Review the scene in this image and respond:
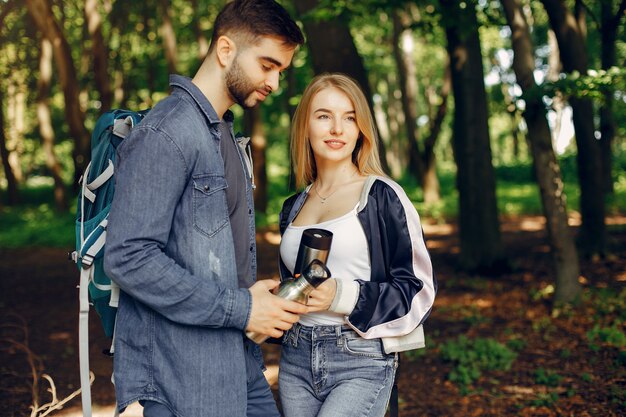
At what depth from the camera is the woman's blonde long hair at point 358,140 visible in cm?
296

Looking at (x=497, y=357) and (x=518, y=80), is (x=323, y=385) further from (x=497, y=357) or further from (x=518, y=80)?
(x=518, y=80)

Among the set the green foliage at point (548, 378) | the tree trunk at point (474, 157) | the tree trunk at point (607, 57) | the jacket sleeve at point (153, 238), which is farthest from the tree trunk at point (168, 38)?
the jacket sleeve at point (153, 238)

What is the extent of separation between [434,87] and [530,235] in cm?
3073

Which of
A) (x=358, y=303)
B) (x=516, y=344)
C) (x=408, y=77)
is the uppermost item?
(x=408, y=77)

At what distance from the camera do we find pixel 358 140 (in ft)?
10.2

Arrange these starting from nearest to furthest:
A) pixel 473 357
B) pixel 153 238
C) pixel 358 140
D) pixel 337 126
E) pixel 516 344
→ 1. pixel 153 238
2. pixel 337 126
3. pixel 358 140
4. pixel 473 357
5. pixel 516 344

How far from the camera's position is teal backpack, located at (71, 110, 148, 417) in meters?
2.29

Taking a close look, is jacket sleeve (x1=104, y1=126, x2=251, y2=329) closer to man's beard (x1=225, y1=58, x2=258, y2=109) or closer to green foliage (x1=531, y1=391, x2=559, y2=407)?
man's beard (x1=225, y1=58, x2=258, y2=109)

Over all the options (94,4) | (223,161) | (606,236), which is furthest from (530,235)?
(223,161)

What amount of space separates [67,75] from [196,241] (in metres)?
16.8

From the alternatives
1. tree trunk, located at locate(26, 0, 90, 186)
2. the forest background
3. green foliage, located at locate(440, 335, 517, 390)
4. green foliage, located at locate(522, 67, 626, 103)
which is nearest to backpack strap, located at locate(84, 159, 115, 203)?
the forest background

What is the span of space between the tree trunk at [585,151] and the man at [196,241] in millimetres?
7820

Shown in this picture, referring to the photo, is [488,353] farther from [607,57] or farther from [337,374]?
[607,57]

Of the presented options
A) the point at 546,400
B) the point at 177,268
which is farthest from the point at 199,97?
the point at 546,400
